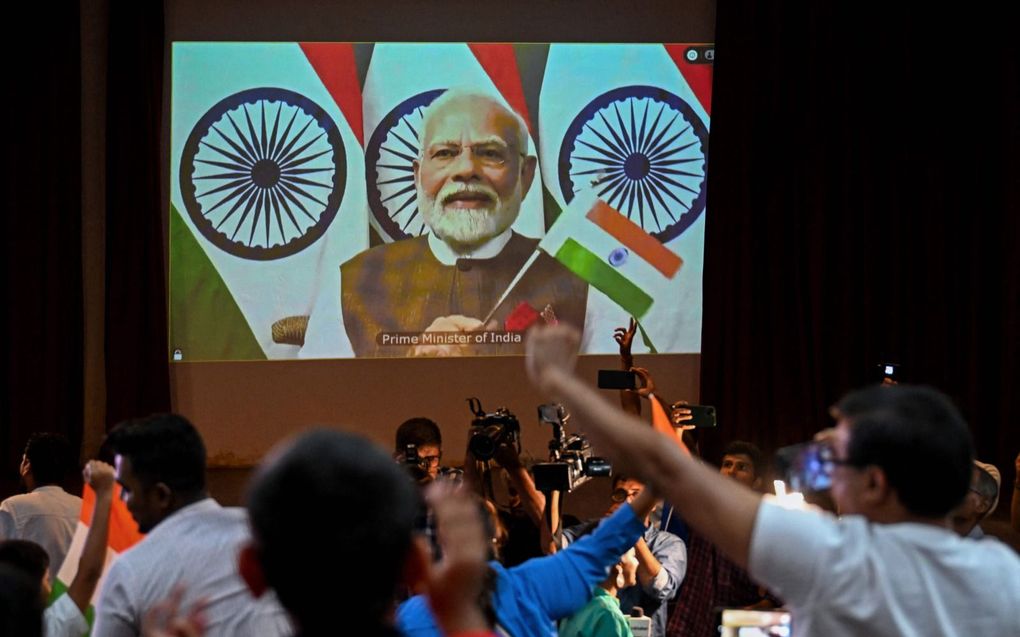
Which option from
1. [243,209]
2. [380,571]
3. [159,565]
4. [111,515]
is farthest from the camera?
[243,209]

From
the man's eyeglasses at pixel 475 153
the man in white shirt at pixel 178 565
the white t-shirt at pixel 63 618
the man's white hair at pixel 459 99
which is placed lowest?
the white t-shirt at pixel 63 618

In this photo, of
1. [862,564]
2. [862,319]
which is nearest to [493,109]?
[862,319]

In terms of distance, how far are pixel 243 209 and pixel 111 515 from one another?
182 inches

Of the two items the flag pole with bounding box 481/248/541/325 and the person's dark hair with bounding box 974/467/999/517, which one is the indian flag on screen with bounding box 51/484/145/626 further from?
the flag pole with bounding box 481/248/541/325

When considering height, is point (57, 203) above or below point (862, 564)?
above

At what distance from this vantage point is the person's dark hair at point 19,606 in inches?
49.3

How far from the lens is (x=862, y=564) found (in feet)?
4.56

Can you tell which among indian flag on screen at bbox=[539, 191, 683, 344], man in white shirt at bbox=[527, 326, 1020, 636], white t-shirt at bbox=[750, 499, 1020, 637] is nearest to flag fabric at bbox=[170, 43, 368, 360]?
indian flag on screen at bbox=[539, 191, 683, 344]

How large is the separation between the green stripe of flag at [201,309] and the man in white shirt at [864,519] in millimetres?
5590

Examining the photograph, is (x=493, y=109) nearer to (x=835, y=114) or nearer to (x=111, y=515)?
(x=835, y=114)

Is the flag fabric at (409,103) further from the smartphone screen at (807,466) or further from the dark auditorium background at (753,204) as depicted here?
the smartphone screen at (807,466)

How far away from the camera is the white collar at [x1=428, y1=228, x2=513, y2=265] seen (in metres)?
6.95

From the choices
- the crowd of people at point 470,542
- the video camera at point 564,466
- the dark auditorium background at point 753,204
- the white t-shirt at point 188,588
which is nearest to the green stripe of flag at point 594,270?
the dark auditorium background at point 753,204

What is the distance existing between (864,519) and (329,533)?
0.70 meters
